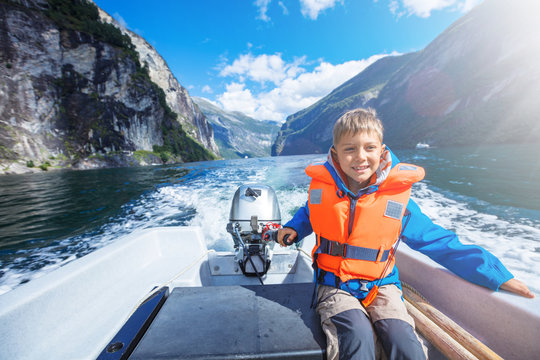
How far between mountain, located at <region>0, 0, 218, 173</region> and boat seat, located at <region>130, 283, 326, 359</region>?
115ft

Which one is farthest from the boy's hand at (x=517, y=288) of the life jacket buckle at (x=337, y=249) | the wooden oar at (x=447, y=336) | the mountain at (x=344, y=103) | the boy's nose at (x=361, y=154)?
the mountain at (x=344, y=103)

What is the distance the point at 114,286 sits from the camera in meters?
1.90

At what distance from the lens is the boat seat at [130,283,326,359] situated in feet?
3.07

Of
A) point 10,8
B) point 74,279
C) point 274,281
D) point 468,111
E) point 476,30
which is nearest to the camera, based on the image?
point 74,279

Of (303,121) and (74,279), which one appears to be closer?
(74,279)

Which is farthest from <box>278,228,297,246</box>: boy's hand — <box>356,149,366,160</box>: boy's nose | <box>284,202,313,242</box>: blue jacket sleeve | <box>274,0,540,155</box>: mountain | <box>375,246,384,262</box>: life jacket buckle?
<box>274,0,540,155</box>: mountain

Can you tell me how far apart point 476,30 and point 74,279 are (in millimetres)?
86625

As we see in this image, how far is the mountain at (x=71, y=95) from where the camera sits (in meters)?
27.7

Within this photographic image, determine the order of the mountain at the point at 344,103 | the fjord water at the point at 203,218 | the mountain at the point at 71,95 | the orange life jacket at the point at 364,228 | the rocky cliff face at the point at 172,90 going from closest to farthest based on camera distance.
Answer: the orange life jacket at the point at 364,228 < the fjord water at the point at 203,218 < the mountain at the point at 71,95 < the rocky cliff face at the point at 172,90 < the mountain at the point at 344,103

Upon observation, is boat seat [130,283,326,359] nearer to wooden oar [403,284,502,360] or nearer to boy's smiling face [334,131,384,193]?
wooden oar [403,284,502,360]

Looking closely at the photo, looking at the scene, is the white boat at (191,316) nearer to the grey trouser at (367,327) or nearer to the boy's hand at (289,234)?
the grey trouser at (367,327)

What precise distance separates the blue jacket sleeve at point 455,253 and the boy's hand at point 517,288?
31 millimetres

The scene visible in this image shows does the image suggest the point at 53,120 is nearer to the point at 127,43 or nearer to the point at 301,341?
the point at 127,43

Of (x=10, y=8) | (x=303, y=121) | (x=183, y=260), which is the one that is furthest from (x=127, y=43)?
(x=303, y=121)
